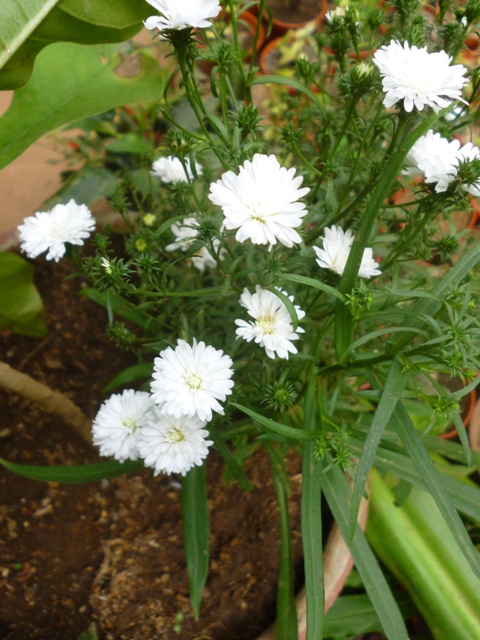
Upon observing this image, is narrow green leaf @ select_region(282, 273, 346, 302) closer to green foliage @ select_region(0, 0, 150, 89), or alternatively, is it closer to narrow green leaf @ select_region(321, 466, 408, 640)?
narrow green leaf @ select_region(321, 466, 408, 640)

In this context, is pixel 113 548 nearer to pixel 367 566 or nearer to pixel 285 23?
pixel 367 566

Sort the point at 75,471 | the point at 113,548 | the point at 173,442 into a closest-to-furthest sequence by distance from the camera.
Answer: the point at 173,442, the point at 75,471, the point at 113,548

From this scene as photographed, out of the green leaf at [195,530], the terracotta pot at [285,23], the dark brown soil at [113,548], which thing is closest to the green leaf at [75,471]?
the green leaf at [195,530]

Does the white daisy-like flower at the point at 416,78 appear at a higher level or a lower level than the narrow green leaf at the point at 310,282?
higher

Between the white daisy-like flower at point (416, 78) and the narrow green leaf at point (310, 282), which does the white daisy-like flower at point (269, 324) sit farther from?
the white daisy-like flower at point (416, 78)

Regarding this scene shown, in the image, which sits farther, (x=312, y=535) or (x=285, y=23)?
(x=285, y=23)

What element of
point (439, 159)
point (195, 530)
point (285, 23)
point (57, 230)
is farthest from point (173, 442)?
point (285, 23)

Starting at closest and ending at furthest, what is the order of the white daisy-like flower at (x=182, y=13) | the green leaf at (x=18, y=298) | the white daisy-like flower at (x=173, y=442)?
1. the white daisy-like flower at (x=182, y=13)
2. the white daisy-like flower at (x=173, y=442)
3. the green leaf at (x=18, y=298)
